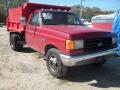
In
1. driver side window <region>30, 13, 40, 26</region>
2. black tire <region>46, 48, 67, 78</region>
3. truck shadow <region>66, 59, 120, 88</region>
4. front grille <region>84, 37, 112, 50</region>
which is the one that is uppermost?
driver side window <region>30, 13, 40, 26</region>

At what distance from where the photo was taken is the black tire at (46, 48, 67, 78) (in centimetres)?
699

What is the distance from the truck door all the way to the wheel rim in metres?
1.47

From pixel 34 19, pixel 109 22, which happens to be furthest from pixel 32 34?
pixel 109 22

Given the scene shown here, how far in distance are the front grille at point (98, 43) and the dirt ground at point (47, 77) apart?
0.97m

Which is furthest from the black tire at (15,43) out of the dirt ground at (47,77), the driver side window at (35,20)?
the driver side window at (35,20)

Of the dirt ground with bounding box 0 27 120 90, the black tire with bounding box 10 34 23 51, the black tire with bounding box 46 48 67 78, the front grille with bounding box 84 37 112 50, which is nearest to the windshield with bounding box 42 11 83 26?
the black tire with bounding box 46 48 67 78

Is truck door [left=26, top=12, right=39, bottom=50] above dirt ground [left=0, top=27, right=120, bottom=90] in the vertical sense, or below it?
above

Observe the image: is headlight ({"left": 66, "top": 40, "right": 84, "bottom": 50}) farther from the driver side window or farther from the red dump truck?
the driver side window

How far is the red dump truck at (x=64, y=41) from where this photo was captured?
6.55 meters

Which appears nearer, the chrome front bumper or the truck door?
the chrome front bumper

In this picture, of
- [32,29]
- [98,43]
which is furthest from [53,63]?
[32,29]

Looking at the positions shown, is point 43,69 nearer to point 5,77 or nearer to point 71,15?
point 5,77

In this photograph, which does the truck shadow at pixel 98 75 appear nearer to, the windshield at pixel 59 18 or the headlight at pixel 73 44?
the headlight at pixel 73 44

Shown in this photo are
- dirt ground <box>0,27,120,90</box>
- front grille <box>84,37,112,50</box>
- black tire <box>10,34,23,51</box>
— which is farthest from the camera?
black tire <box>10,34,23,51</box>
